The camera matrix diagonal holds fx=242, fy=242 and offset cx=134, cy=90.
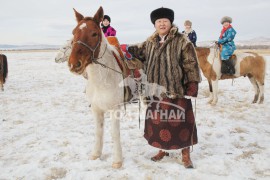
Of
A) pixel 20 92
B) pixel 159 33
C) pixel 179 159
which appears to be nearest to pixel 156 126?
pixel 179 159

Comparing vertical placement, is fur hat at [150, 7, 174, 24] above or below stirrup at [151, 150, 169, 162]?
above

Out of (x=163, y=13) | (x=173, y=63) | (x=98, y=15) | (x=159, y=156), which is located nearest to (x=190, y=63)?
(x=173, y=63)

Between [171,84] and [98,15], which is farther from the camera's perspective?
[171,84]

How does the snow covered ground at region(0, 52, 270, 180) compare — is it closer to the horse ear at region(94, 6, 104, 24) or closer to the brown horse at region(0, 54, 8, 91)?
the horse ear at region(94, 6, 104, 24)

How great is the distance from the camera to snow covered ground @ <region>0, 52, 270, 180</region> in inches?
136

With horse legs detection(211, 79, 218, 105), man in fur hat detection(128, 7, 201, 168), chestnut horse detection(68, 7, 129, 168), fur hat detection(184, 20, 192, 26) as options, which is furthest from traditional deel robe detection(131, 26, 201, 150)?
fur hat detection(184, 20, 192, 26)

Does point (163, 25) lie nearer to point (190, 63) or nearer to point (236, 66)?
point (190, 63)

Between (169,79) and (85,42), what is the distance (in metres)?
1.20

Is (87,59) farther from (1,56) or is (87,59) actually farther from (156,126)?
(1,56)

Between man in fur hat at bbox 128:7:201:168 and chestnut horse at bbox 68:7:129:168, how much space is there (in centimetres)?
47

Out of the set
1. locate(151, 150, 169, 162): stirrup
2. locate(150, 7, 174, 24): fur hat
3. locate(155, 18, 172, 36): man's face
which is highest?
locate(150, 7, 174, 24): fur hat

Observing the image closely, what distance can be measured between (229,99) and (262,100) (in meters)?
1.01

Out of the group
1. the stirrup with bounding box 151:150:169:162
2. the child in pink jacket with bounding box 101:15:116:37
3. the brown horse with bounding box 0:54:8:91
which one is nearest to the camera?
the stirrup with bounding box 151:150:169:162

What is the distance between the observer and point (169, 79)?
3240 millimetres
